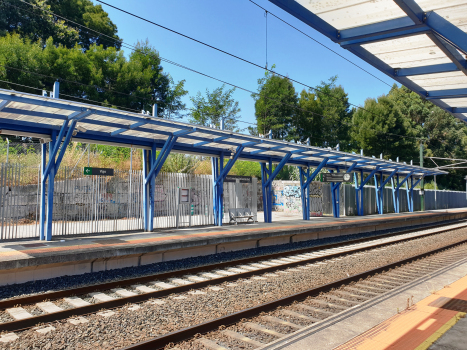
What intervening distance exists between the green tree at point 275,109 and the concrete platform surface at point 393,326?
1703 inches

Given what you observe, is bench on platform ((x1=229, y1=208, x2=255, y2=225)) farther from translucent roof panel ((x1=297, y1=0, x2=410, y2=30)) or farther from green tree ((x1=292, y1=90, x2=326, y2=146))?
green tree ((x1=292, y1=90, x2=326, y2=146))

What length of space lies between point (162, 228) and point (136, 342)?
10442 millimetres

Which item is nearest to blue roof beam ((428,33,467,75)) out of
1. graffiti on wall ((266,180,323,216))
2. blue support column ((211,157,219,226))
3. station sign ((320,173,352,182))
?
blue support column ((211,157,219,226))

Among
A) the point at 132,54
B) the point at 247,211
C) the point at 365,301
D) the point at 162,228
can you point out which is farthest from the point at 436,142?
the point at 365,301

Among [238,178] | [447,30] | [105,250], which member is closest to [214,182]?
[238,178]

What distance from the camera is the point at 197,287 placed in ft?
25.4

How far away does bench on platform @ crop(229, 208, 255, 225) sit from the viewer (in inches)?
698

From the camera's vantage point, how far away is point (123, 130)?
12422 millimetres

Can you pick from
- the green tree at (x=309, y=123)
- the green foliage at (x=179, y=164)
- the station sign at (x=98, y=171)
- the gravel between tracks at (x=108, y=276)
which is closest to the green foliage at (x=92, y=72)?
the green foliage at (x=179, y=164)

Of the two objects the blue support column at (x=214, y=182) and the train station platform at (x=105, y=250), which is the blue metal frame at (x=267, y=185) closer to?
the blue support column at (x=214, y=182)

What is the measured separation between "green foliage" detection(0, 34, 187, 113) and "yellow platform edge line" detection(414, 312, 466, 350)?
24744mm

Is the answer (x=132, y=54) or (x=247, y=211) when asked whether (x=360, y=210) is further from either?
(x=132, y=54)

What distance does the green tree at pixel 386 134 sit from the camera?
167 ft

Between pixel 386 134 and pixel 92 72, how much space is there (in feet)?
129
